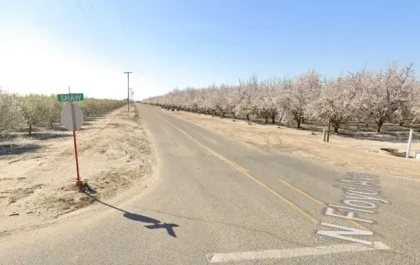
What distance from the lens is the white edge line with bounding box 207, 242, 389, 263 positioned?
14.1 ft

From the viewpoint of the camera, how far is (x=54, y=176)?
926cm

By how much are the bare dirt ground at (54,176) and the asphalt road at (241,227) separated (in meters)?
0.87

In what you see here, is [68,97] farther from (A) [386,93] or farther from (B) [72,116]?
(A) [386,93]

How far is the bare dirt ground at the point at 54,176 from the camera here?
6.28 meters

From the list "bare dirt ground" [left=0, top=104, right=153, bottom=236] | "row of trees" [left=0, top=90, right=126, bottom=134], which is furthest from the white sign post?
"row of trees" [left=0, top=90, right=126, bottom=134]

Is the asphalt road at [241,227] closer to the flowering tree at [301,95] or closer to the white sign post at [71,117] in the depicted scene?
the white sign post at [71,117]

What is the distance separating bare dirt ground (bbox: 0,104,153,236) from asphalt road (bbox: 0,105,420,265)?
868mm

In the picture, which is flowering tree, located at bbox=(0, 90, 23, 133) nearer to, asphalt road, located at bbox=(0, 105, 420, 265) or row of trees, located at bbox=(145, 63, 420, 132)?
asphalt road, located at bbox=(0, 105, 420, 265)

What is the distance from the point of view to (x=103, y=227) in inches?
215

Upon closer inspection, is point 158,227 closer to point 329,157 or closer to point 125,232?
point 125,232

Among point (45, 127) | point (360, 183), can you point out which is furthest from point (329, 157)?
point (45, 127)

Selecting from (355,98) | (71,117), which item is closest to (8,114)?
(71,117)

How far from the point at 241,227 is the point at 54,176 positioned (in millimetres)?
6923

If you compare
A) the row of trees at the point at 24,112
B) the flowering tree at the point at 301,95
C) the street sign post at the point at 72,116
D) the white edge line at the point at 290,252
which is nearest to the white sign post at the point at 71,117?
the street sign post at the point at 72,116
